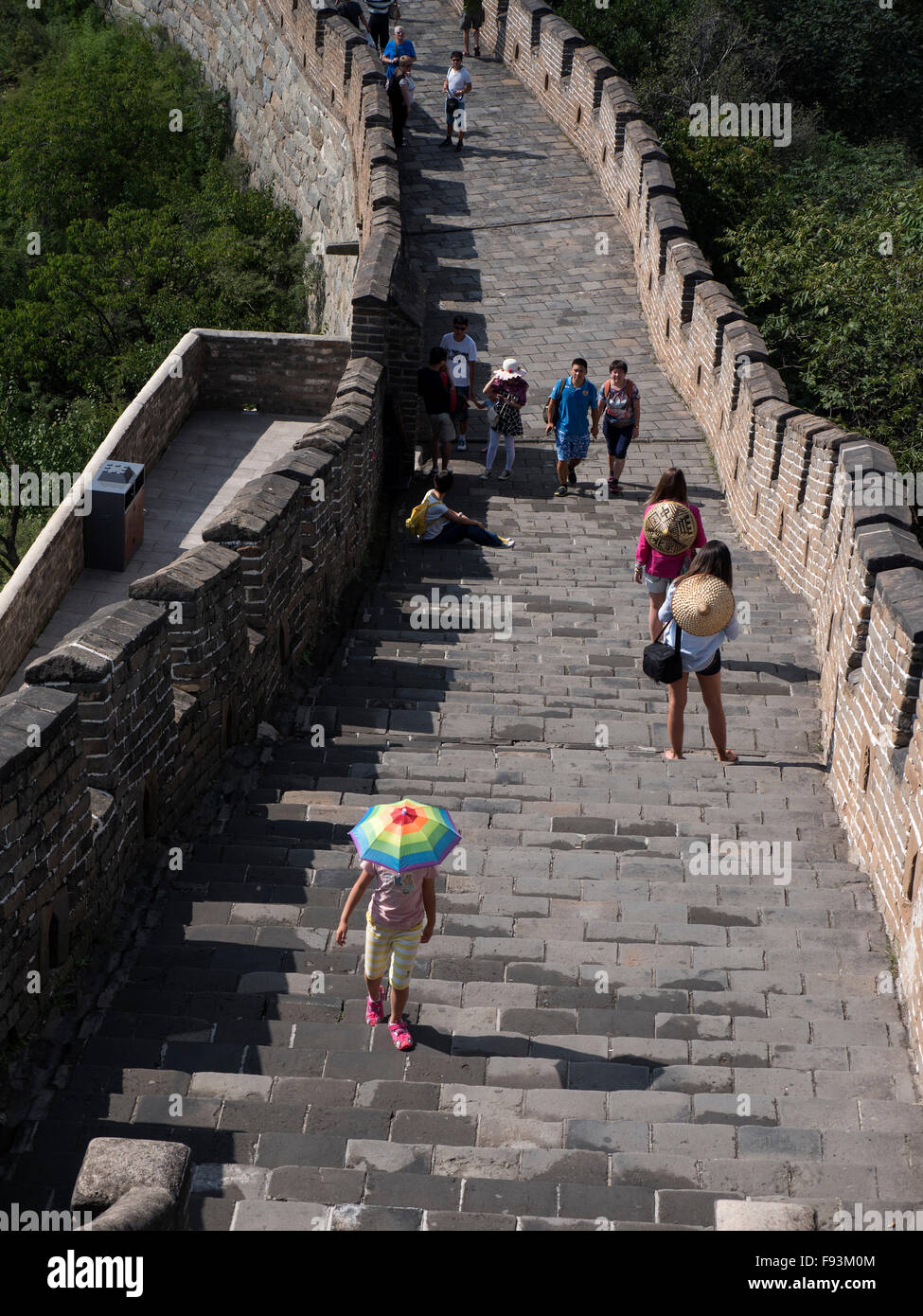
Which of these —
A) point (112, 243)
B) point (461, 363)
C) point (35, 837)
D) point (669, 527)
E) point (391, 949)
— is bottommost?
point (391, 949)

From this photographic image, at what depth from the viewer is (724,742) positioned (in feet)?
29.5

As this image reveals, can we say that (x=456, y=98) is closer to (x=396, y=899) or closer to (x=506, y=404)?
(x=506, y=404)

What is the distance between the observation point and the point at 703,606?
28.3ft

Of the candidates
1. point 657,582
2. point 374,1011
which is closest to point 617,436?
point 657,582

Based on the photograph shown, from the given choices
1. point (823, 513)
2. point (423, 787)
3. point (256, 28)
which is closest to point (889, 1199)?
point (423, 787)

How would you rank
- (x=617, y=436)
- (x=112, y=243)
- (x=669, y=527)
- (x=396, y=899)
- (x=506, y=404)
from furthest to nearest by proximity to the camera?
(x=112, y=243) < (x=506, y=404) < (x=617, y=436) < (x=669, y=527) < (x=396, y=899)

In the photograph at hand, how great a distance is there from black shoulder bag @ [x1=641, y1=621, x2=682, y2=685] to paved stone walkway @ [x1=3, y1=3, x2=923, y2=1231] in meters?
0.52

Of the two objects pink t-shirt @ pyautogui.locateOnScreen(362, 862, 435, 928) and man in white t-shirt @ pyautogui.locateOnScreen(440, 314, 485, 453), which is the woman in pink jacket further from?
man in white t-shirt @ pyautogui.locateOnScreen(440, 314, 485, 453)

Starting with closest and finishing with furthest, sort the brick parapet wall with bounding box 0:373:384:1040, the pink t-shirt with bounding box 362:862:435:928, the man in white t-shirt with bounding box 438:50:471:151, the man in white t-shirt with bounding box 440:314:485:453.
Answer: the brick parapet wall with bounding box 0:373:384:1040 → the pink t-shirt with bounding box 362:862:435:928 → the man in white t-shirt with bounding box 440:314:485:453 → the man in white t-shirt with bounding box 438:50:471:151

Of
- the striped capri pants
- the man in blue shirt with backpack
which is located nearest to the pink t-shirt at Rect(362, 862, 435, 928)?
the striped capri pants

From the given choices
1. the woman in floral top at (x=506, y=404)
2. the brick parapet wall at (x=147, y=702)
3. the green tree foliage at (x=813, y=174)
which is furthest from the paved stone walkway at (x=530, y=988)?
the green tree foliage at (x=813, y=174)

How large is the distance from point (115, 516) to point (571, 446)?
15.9 ft

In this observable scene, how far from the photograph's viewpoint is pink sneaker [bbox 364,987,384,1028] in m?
6.13

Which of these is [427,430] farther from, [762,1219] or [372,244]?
[762,1219]
